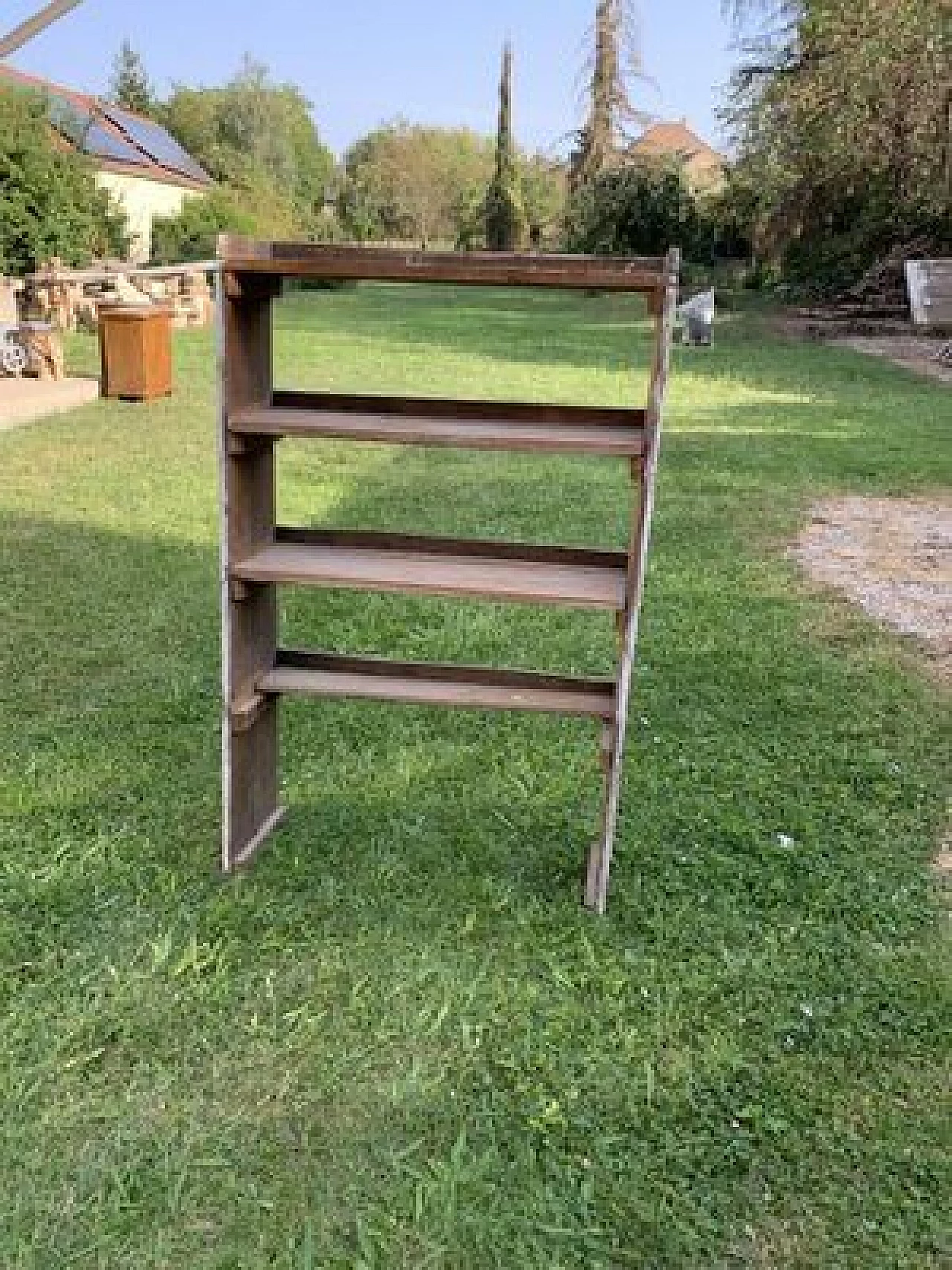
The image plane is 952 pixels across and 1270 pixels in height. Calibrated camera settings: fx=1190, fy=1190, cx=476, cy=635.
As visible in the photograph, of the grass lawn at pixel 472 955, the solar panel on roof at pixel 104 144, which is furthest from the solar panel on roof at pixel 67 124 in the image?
the grass lawn at pixel 472 955

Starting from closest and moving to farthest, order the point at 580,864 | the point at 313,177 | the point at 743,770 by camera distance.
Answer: the point at 580,864 → the point at 743,770 → the point at 313,177

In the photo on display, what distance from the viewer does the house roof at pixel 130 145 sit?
91.0ft

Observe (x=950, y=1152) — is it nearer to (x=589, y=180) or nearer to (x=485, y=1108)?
(x=485, y=1108)

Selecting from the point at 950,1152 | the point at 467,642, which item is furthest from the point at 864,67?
the point at 950,1152

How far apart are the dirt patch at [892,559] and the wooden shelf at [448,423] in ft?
6.59

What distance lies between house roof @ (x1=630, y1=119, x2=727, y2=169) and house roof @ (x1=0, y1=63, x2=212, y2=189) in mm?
12104

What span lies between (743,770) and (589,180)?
27.5 m

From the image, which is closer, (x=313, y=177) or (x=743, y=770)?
(x=743, y=770)

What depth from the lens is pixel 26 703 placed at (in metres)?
3.24

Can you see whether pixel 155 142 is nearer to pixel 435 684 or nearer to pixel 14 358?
pixel 14 358

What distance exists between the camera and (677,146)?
1574 inches

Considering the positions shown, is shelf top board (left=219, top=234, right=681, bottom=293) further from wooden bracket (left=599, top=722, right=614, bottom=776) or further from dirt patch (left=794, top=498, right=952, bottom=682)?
dirt patch (left=794, top=498, right=952, bottom=682)

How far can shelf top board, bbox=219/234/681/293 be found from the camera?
201 cm

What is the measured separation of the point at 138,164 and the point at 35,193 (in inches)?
764
